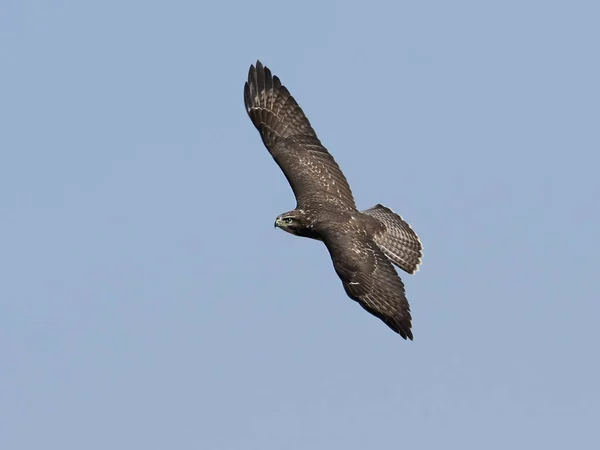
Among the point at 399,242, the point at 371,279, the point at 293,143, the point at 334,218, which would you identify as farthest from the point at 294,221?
the point at 371,279

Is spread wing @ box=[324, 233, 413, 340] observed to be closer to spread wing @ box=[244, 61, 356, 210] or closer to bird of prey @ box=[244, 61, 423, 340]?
bird of prey @ box=[244, 61, 423, 340]

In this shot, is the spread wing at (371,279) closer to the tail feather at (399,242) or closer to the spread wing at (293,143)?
the tail feather at (399,242)

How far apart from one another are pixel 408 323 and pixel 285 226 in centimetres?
390

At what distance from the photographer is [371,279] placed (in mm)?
23078

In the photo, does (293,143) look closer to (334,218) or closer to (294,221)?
(294,221)

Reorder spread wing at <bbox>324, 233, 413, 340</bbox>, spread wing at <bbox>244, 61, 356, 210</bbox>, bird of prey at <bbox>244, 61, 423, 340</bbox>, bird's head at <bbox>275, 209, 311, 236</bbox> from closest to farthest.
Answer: spread wing at <bbox>324, 233, 413, 340</bbox> → bird of prey at <bbox>244, 61, 423, 340</bbox> → bird's head at <bbox>275, 209, 311, 236</bbox> → spread wing at <bbox>244, 61, 356, 210</bbox>

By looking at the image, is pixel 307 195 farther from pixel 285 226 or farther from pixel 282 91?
pixel 282 91

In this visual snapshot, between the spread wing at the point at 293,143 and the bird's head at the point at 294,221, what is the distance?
0.61 meters

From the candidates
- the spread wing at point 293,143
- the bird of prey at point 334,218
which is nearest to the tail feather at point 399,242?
the bird of prey at point 334,218

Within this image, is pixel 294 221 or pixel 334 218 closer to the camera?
pixel 334 218

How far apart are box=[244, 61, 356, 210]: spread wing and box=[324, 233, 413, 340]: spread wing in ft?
6.42

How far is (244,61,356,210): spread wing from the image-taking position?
85.8ft

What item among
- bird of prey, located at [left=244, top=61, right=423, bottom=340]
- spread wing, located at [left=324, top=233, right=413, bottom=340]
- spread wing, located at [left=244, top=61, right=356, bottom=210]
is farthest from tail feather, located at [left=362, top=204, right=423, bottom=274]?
spread wing, located at [left=324, top=233, right=413, bottom=340]

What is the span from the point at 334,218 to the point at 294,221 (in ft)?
2.61
